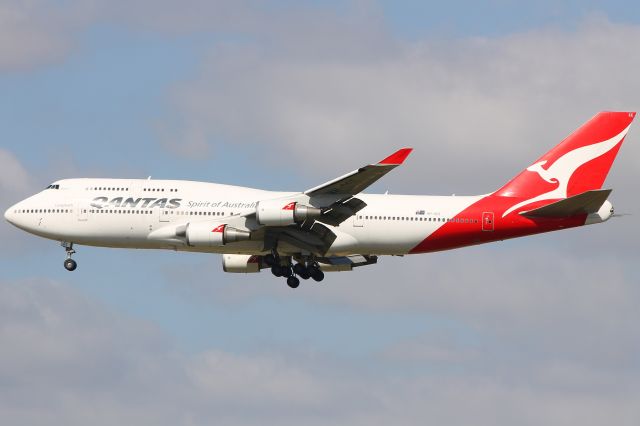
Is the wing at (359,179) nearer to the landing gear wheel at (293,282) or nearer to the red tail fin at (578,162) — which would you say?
the landing gear wheel at (293,282)

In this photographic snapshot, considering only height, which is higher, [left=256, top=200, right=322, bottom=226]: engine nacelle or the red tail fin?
the red tail fin

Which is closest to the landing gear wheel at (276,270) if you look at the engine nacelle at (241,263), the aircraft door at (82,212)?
the engine nacelle at (241,263)

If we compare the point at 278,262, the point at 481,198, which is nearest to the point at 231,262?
the point at 278,262

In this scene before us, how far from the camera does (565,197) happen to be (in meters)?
61.1

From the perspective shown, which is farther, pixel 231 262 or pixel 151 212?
pixel 231 262

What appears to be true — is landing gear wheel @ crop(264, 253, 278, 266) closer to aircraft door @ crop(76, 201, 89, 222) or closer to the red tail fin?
aircraft door @ crop(76, 201, 89, 222)

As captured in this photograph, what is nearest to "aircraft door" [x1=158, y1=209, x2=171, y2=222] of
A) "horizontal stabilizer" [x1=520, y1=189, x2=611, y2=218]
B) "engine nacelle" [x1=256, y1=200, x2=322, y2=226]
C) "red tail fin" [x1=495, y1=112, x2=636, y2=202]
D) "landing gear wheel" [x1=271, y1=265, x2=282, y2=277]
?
"engine nacelle" [x1=256, y1=200, x2=322, y2=226]

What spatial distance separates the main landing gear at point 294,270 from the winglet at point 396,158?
10219mm

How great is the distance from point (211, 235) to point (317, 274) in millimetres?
7110

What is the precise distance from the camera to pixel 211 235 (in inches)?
2260

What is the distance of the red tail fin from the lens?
61062 millimetres

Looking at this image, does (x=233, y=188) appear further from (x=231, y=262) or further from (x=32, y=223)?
(x=32, y=223)

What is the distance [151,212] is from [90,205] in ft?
10.3

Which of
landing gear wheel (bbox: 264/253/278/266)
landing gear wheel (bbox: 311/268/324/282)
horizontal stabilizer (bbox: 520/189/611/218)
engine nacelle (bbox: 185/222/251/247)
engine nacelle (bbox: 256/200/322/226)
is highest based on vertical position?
horizontal stabilizer (bbox: 520/189/611/218)
